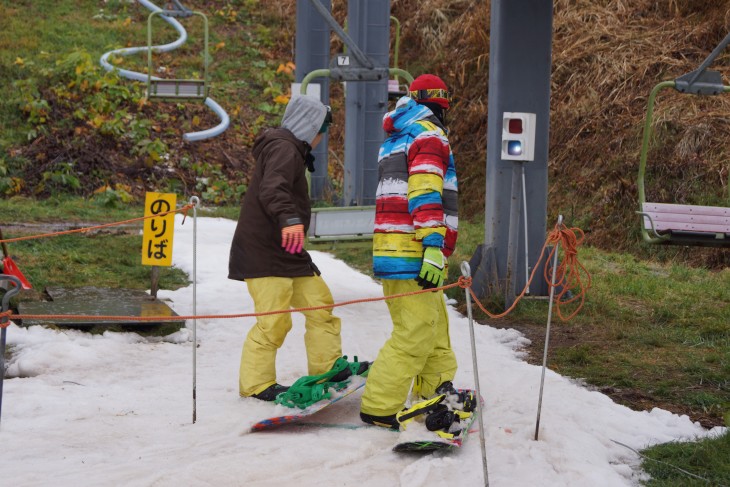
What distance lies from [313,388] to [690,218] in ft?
12.9

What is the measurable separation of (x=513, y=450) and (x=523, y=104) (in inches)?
A: 171

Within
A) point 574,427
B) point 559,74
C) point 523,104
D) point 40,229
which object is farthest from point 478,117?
point 574,427

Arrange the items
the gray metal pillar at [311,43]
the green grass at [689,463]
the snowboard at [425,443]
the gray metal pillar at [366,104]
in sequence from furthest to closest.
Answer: the gray metal pillar at [311,43] < the gray metal pillar at [366,104] < the snowboard at [425,443] < the green grass at [689,463]

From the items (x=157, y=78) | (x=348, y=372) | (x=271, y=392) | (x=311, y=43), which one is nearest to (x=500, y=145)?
(x=348, y=372)

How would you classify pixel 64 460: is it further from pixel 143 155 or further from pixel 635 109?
pixel 143 155

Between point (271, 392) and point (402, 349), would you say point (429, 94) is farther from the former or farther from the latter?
point (271, 392)

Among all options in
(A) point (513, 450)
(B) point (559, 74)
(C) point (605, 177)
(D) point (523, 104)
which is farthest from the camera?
(B) point (559, 74)

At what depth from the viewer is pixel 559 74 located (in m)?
17.0

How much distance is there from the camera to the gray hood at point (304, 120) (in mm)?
5973

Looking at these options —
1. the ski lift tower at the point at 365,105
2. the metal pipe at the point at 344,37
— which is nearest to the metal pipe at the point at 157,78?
the ski lift tower at the point at 365,105

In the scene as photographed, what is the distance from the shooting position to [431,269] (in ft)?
16.7

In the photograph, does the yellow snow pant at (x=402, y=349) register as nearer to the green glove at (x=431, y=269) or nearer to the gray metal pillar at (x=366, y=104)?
the green glove at (x=431, y=269)

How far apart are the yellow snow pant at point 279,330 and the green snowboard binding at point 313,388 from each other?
0.14m

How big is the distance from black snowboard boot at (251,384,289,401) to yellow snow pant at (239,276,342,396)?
0.03 meters
